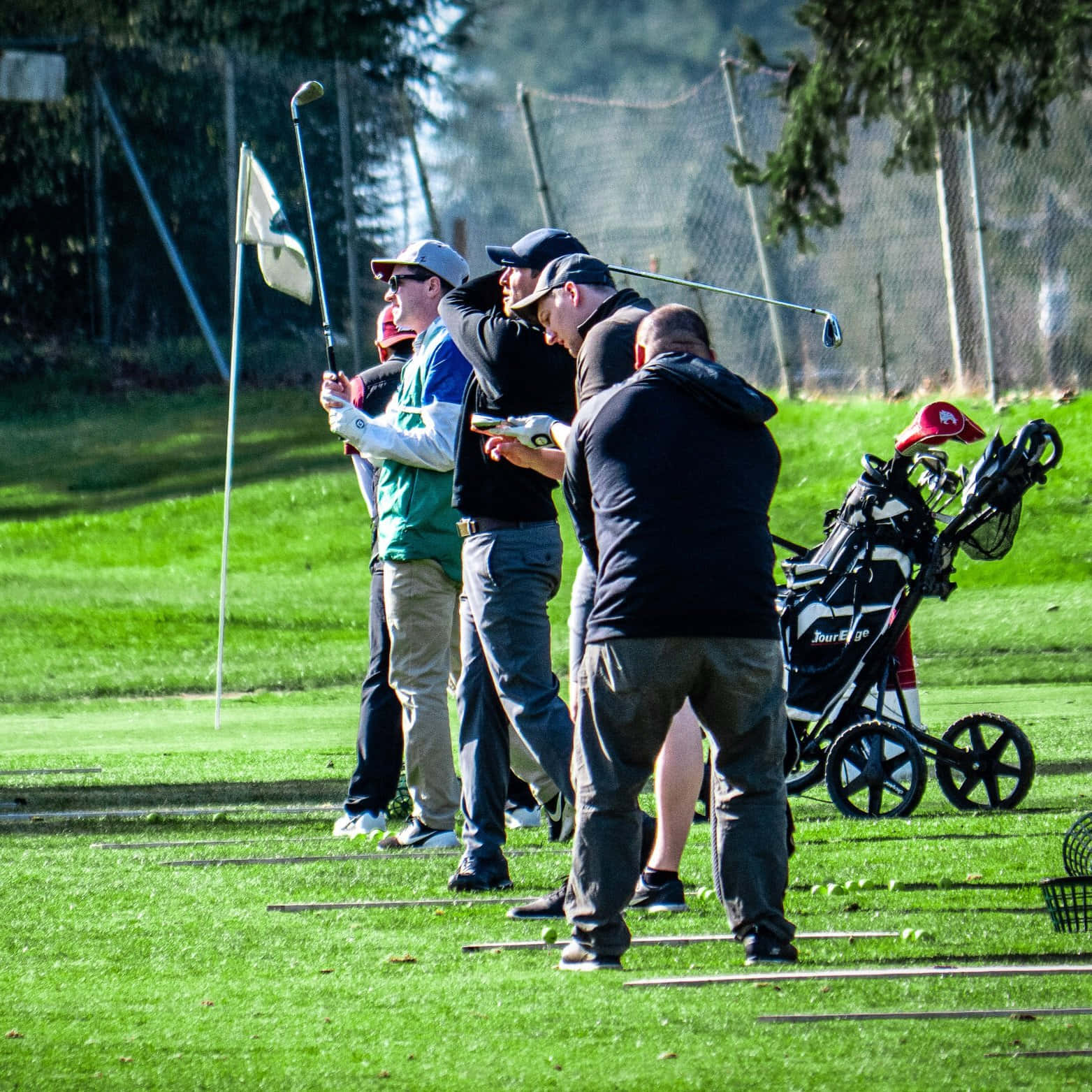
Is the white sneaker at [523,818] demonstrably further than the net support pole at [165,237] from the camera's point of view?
No

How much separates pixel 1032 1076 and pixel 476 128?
773 inches

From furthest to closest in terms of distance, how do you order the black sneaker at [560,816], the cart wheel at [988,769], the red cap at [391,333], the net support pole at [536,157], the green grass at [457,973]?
the net support pole at [536,157] → the cart wheel at [988,769] → the red cap at [391,333] → the black sneaker at [560,816] → the green grass at [457,973]

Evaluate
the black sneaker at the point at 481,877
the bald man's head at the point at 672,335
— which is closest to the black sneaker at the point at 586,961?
the black sneaker at the point at 481,877

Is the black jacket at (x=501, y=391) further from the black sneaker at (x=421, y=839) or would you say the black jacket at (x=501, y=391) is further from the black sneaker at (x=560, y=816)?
the black sneaker at (x=421, y=839)

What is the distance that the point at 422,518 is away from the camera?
6.87 m

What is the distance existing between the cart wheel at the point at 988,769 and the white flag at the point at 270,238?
152 inches

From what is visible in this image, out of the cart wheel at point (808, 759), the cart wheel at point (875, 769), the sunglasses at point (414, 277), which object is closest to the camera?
the sunglasses at point (414, 277)

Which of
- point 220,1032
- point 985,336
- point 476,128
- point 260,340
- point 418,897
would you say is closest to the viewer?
point 220,1032

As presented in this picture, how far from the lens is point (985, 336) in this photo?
19391 mm

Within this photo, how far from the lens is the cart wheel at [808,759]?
312 inches

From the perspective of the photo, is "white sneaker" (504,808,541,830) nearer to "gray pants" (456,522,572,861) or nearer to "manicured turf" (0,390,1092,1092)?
"manicured turf" (0,390,1092,1092)

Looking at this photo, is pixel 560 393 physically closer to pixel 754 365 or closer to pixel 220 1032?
pixel 220 1032

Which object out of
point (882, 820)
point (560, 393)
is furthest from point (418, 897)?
point (882, 820)

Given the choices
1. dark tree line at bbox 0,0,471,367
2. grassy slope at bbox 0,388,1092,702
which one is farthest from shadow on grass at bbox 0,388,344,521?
dark tree line at bbox 0,0,471,367
